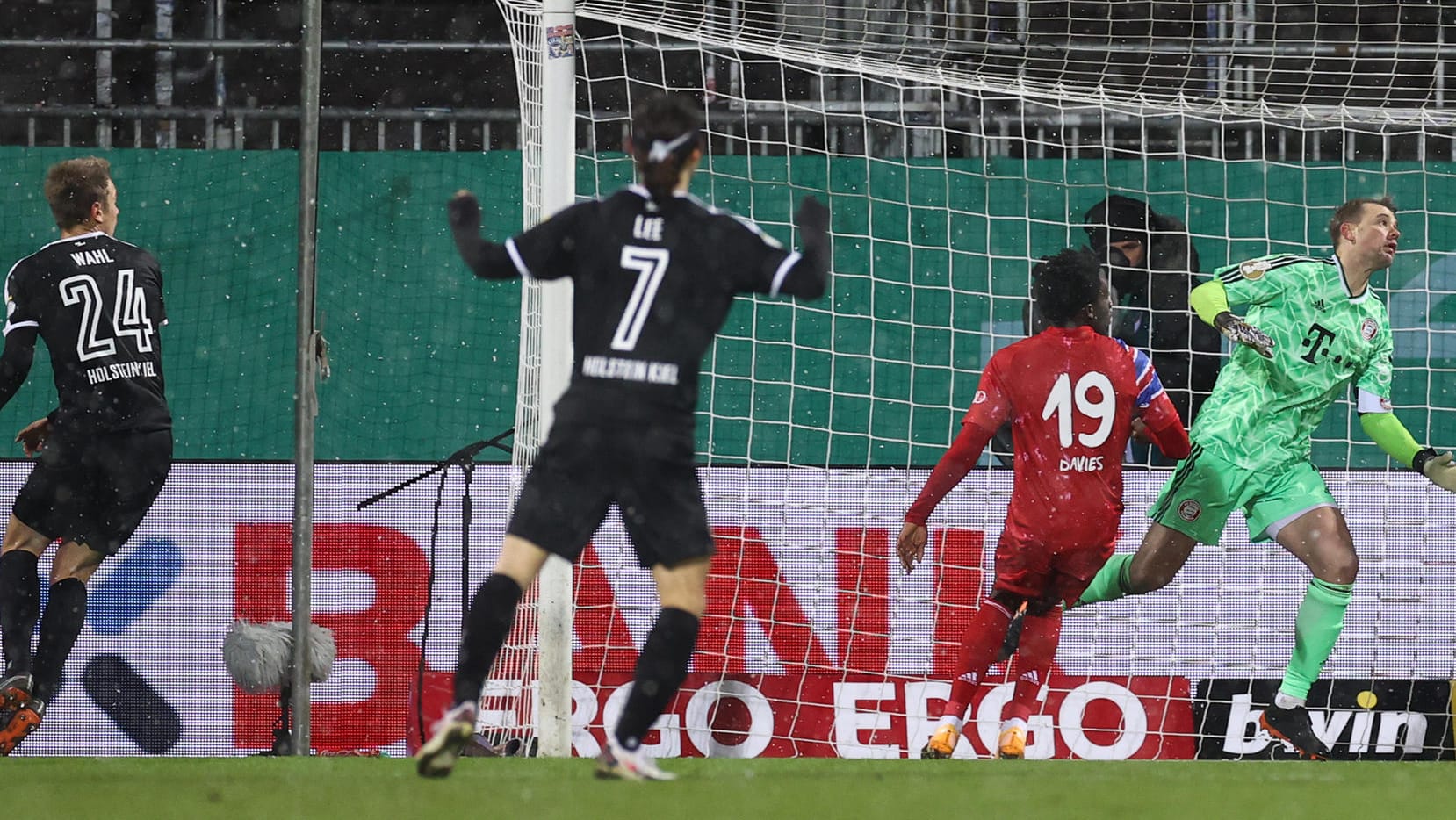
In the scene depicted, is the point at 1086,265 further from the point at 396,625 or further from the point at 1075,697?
the point at 396,625

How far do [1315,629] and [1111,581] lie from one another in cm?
77

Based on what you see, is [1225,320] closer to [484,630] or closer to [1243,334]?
[1243,334]

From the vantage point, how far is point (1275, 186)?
26.1 ft

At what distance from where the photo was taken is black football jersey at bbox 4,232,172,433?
5.61 meters

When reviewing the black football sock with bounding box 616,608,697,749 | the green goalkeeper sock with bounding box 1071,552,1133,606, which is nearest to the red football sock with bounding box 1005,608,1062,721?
the green goalkeeper sock with bounding box 1071,552,1133,606

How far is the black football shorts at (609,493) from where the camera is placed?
3809 millimetres

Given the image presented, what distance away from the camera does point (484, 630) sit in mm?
3738

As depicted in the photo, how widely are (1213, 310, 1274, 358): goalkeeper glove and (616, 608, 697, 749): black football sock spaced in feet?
8.51

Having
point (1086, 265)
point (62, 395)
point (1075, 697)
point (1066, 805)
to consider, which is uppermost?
point (1086, 265)

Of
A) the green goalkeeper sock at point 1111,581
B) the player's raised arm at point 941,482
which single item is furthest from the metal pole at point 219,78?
the green goalkeeper sock at point 1111,581

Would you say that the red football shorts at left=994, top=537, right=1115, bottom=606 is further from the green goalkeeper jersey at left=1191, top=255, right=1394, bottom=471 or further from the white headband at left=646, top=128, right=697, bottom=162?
the white headband at left=646, top=128, right=697, bottom=162

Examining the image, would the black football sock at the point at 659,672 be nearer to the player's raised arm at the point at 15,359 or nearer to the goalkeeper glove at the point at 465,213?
the goalkeeper glove at the point at 465,213

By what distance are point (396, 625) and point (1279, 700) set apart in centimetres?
354

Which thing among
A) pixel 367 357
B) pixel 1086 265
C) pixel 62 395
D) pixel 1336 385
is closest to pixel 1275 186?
pixel 1336 385
